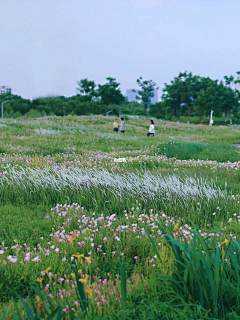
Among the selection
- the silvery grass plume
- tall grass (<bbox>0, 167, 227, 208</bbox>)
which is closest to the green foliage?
the silvery grass plume

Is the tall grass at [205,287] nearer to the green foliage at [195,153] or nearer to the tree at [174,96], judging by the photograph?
the green foliage at [195,153]

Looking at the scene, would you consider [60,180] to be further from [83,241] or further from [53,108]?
[53,108]

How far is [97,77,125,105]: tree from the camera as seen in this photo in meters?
85.0

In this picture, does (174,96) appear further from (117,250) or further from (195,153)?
(117,250)

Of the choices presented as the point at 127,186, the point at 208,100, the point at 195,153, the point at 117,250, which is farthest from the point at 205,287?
the point at 208,100

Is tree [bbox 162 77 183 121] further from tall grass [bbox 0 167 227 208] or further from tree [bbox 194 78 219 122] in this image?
tall grass [bbox 0 167 227 208]

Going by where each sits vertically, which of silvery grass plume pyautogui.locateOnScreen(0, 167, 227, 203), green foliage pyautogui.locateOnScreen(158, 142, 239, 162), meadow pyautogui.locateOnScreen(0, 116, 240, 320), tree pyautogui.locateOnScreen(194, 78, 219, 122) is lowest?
meadow pyautogui.locateOnScreen(0, 116, 240, 320)

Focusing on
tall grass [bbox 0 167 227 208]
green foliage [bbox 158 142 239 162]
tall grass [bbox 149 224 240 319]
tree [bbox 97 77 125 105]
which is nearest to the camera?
tall grass [bbox 149 224 240 319]

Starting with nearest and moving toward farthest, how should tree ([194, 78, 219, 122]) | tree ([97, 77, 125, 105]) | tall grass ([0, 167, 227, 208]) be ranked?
tall grass ([0, 167, 227, 208])
tree ([194, 78, 219, 122])
tree ([97, 77, 125, 105])

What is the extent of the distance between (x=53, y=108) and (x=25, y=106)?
9630 millimetres

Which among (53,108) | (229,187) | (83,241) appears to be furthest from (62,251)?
(53,108)

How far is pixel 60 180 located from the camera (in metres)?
6.53

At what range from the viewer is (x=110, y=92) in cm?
8462

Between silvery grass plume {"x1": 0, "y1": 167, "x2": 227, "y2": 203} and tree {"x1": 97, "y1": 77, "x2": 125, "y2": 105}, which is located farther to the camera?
tree {"x1": 97, "y1": 77, "x2": 125, "y2": 105}
